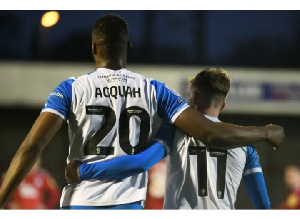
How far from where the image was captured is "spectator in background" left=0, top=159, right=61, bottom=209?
5.68 metres

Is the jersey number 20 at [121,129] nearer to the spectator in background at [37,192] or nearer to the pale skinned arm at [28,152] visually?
the pale skinned arm at [28,152]

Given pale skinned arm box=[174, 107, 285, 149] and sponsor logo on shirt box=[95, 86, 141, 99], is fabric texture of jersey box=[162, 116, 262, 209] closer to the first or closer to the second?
pale skinned arm box=[174, 107, 285, 149]

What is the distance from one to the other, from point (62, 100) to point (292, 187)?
18.5 feet

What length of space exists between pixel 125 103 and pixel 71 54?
2577mm

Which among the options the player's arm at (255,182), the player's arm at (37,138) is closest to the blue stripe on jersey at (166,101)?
the player's arm at (37,138)

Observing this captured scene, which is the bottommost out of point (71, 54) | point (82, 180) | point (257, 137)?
point (82, 180)

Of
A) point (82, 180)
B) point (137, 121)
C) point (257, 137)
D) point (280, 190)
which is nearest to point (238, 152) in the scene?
point (257, 137)

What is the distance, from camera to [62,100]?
2.72m

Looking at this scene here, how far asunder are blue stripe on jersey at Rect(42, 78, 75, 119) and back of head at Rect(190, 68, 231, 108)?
0.78 metres

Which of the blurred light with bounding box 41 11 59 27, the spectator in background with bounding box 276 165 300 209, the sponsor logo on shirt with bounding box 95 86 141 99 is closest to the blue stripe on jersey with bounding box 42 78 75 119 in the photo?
the sponsor logo on shirt with bounding box 95 86 141 99

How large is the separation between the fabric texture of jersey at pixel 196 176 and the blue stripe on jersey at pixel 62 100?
24.4 inches

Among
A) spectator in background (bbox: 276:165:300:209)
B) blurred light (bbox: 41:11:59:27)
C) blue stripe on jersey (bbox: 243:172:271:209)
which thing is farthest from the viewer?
spectator in background (bbox: 276:165:300:209)

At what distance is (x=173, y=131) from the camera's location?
299 centimetres
